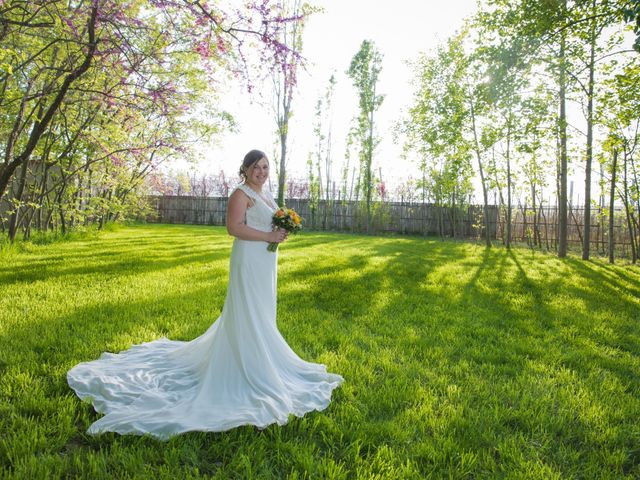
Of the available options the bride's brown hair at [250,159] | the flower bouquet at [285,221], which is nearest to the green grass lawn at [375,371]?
the flower bouquet at [285,221]

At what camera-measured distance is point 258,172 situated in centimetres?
348

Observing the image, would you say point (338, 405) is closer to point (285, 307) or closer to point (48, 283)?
point (285, 307)

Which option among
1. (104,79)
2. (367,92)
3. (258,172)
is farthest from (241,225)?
(367,92)

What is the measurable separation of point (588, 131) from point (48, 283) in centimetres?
1456

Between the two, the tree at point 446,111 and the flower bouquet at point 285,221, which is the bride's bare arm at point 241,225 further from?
the tree at point 446,111

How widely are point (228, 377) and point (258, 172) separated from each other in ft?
5.83

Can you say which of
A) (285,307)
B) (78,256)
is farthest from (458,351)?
(78,256)

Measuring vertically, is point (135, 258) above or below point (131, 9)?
below

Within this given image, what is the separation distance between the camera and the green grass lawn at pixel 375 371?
2.32 m

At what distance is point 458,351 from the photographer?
442 cm

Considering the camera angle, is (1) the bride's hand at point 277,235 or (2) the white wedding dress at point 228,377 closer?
(2) the white wedding dress at point 228,377

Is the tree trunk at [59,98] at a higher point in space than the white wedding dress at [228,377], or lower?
higher

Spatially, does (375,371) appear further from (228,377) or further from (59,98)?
(59,98)

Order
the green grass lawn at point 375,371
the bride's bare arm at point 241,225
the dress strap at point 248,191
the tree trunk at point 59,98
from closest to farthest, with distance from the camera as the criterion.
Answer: the green grass lawn at point 375,371 → the bride's bare arm at point 241,225 → the dress strap at point 248,191 → the tree trunk at point 59,98
